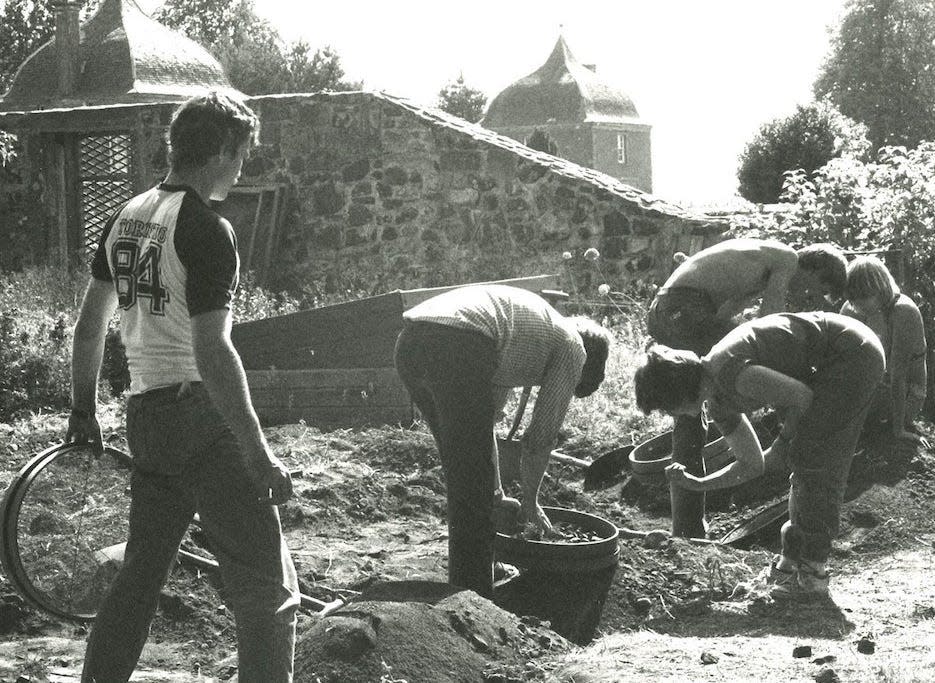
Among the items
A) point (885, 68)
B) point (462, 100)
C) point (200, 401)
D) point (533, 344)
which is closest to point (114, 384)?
point (533, 344)

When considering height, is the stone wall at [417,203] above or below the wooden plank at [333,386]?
above

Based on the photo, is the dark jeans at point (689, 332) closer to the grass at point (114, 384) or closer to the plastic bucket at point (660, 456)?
the plastic bucket at point (660, 456)

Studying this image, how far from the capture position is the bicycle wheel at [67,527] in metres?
3.84

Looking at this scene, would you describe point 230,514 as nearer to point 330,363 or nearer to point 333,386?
point 333,386

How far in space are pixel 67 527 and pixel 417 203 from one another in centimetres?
963

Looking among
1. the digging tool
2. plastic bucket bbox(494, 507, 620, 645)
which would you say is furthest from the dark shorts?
plastic bucket bbox(494, 507, 620, 645)

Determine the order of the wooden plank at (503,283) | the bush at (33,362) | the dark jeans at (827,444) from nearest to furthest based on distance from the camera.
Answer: the dark jeans at (827,444) < the wooden plank at (503,283) < the bush at (33,362)

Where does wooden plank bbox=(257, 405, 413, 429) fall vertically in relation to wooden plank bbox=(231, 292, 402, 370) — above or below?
below

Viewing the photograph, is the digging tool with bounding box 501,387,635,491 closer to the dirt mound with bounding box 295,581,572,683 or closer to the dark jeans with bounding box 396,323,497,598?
the dark jeans with bounding box 396,323,497,598

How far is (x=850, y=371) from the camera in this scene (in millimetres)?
5156

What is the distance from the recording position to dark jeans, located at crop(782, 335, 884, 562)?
516 cm

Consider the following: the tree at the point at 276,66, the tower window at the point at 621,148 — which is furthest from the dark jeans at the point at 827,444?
the tower window at the point at 621,148

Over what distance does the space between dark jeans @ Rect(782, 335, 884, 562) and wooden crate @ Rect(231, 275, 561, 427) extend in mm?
3825

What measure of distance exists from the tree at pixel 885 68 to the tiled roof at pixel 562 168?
34958 mm
